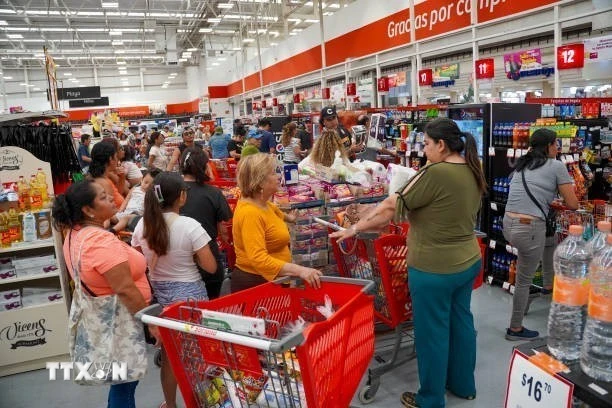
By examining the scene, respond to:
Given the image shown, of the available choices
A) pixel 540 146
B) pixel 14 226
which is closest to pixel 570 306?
pixel 540 146

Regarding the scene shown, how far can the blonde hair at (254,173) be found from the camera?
278cm

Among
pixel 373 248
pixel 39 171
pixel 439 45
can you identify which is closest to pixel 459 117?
pixel 373 248

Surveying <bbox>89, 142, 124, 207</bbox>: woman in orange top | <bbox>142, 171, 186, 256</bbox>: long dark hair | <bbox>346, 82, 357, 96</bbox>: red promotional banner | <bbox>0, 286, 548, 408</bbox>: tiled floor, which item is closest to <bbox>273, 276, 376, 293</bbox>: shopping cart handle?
<bbox>142, 171, 186, 256</bbox>: long dark hair

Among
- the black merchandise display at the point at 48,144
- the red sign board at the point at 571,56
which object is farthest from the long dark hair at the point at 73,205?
the red sign board at the point at 571,56

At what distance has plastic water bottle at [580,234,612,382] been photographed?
4.66ft

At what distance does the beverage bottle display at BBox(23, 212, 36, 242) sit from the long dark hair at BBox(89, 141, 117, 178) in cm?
74

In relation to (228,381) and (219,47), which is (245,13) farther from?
(228,381)

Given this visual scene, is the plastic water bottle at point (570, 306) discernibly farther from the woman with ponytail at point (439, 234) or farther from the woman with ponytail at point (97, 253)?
the woman with ponytail at point (97, 253)

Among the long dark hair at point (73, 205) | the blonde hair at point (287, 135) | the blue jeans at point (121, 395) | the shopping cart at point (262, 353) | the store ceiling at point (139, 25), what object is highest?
the store ceiling at point (139, 25)

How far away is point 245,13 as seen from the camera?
22609 mm

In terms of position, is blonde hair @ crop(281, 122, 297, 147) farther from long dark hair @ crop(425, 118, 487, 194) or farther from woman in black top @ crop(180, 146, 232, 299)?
long dark hair @ crop(425, 118, 487, 194)

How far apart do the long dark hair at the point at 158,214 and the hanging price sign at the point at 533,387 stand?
1.82 meters

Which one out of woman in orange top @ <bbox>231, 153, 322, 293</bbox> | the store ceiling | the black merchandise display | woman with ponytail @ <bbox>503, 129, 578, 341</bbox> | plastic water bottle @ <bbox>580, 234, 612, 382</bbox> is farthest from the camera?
the store ceiling

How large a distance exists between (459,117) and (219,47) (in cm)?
2883
